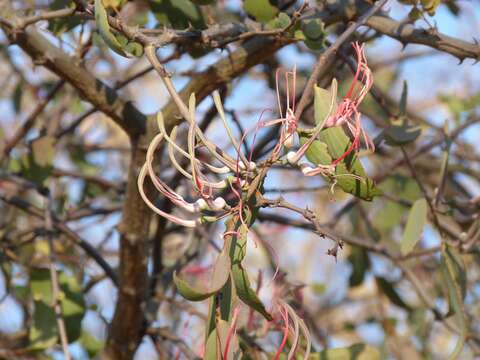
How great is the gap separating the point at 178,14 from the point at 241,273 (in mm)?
585

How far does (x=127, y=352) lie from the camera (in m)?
1.50

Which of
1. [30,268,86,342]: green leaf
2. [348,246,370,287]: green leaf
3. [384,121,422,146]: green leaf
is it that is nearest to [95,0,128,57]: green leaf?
[384,121,422,146]: green leaf

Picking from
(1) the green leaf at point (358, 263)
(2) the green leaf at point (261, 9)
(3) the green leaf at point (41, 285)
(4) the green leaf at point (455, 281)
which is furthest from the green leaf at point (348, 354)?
(1) the green leaf at point (358, 263)

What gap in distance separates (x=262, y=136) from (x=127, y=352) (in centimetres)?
52

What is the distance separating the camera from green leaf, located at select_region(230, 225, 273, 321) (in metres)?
0.85

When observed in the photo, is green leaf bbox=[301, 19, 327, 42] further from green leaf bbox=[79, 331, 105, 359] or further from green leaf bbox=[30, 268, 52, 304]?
green leaf bbox=[79, 331, 105, 359]

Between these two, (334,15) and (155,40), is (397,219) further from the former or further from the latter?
(155,40)

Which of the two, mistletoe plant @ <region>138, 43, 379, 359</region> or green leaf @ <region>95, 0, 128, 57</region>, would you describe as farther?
green leaf @ <region>95, 0, 128, 57</region>

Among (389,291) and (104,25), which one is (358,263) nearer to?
(389,291)

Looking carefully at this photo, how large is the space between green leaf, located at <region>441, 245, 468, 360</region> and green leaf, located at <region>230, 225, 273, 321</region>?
465 mm

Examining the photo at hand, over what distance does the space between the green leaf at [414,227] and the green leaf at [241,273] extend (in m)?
0.43

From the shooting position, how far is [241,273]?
2.82 feet

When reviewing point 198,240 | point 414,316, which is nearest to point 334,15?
point 198,240

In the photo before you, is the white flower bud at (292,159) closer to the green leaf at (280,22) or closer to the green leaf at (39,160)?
the green leaf at (280,22)
